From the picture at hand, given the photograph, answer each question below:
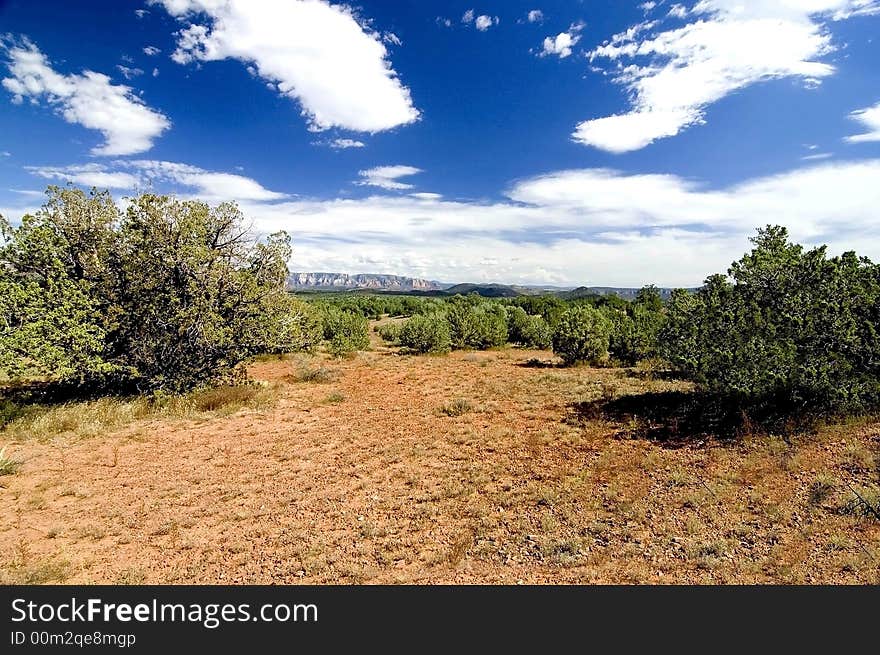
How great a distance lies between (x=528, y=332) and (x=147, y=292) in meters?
30.3

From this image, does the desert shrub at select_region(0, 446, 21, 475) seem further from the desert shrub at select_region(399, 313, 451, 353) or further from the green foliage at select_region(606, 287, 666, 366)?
the green foliage at select_region(606, 287, 666, 366)

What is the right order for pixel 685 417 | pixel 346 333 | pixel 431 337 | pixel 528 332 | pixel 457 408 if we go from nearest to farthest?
pixel 685 417, pixel 457 408, pixel 431 337, pixel 346 333, pixel 528 332

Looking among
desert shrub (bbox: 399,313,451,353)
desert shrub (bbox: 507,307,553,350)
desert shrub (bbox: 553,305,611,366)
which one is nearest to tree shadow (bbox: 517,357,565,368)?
desert shrub (bbox: 553,305,611,366)

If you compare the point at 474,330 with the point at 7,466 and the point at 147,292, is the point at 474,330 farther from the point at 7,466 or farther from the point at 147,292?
the point at 7,466

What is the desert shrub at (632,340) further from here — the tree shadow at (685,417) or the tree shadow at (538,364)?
the tree shadow at (685,417)

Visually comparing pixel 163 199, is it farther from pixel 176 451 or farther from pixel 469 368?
pixel 469 368

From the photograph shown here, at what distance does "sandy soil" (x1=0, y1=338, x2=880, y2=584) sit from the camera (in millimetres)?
5582

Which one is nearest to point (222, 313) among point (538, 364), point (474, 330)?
point (538, 364)

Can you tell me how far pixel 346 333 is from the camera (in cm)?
3275

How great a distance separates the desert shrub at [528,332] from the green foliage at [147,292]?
25.3 metres

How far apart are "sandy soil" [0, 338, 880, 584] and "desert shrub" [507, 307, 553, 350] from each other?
2500 cm

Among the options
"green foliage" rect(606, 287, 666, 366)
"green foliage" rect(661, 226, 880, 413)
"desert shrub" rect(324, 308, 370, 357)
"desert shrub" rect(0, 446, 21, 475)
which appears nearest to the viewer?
"desert shrub" rect(0, 446, 21, 475)
